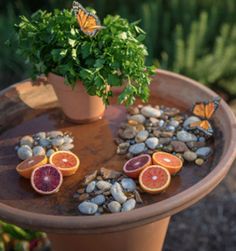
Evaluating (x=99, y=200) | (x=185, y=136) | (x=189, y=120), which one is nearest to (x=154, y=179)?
(x=99, y=200)

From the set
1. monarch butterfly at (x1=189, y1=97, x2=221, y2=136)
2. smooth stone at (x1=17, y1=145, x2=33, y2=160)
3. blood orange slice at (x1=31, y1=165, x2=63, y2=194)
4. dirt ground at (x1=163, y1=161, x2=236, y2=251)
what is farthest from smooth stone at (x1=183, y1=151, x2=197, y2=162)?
dirt ground at (x1=163, y1=161, x2=236, y2=251)

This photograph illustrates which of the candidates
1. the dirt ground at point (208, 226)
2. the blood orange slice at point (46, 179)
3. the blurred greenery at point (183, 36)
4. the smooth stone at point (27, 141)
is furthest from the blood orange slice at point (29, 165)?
the blurred greenery at point (183, 36)

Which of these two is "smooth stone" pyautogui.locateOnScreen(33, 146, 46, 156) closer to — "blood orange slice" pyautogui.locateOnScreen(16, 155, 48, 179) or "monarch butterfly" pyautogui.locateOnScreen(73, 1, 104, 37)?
"blood orange slice" pyautogui.locateOnScreen(16, 155, 48, 179)

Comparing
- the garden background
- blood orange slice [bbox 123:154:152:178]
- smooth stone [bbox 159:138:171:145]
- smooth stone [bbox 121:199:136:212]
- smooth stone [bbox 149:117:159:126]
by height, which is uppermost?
blood orange slice [bbox 123:154:152:178]

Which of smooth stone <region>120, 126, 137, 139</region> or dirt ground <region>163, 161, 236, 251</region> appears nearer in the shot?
smooth stone <region>120, 126, 137, 139</region>

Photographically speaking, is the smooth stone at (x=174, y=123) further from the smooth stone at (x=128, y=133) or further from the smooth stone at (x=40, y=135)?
the smooth stone at (x=40, y=135)

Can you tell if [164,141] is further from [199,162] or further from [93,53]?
[93,53]

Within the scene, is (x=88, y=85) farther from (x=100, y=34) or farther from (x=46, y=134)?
(x=46, y=134)

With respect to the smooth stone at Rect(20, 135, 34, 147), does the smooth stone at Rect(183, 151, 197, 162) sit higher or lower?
higher
